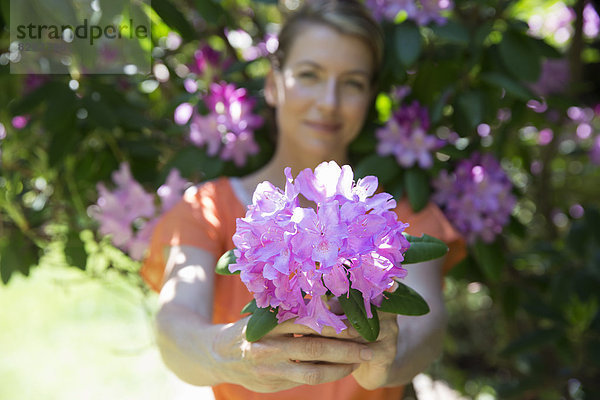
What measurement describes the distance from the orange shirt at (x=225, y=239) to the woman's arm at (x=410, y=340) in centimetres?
14

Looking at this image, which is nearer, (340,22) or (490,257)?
(340,22)

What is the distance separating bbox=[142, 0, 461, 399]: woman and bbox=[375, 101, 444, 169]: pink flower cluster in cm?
8

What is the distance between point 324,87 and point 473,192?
51 centimetres

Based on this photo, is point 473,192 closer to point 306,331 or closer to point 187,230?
point 187,230

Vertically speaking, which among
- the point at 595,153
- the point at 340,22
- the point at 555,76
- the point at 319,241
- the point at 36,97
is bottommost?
the point at 595,153

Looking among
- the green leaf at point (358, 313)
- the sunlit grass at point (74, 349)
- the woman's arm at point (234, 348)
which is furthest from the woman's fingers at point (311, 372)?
the sunlit grass at point (74, 349)

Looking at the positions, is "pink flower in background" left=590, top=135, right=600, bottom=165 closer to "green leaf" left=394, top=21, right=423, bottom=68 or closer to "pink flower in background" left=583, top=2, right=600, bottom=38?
"pink flower in background" left=583, top=2, right=600, bottom=38

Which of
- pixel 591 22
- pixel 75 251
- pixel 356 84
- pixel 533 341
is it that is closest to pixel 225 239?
pixel 356 84

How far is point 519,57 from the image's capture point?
5.50ft

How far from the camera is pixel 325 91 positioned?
1.50 metres

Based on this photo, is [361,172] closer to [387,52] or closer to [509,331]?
[387,52]

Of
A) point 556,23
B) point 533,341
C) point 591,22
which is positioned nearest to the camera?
point 533,341

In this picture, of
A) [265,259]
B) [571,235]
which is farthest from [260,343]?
[571,235]

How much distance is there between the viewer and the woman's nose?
1.49 meters
